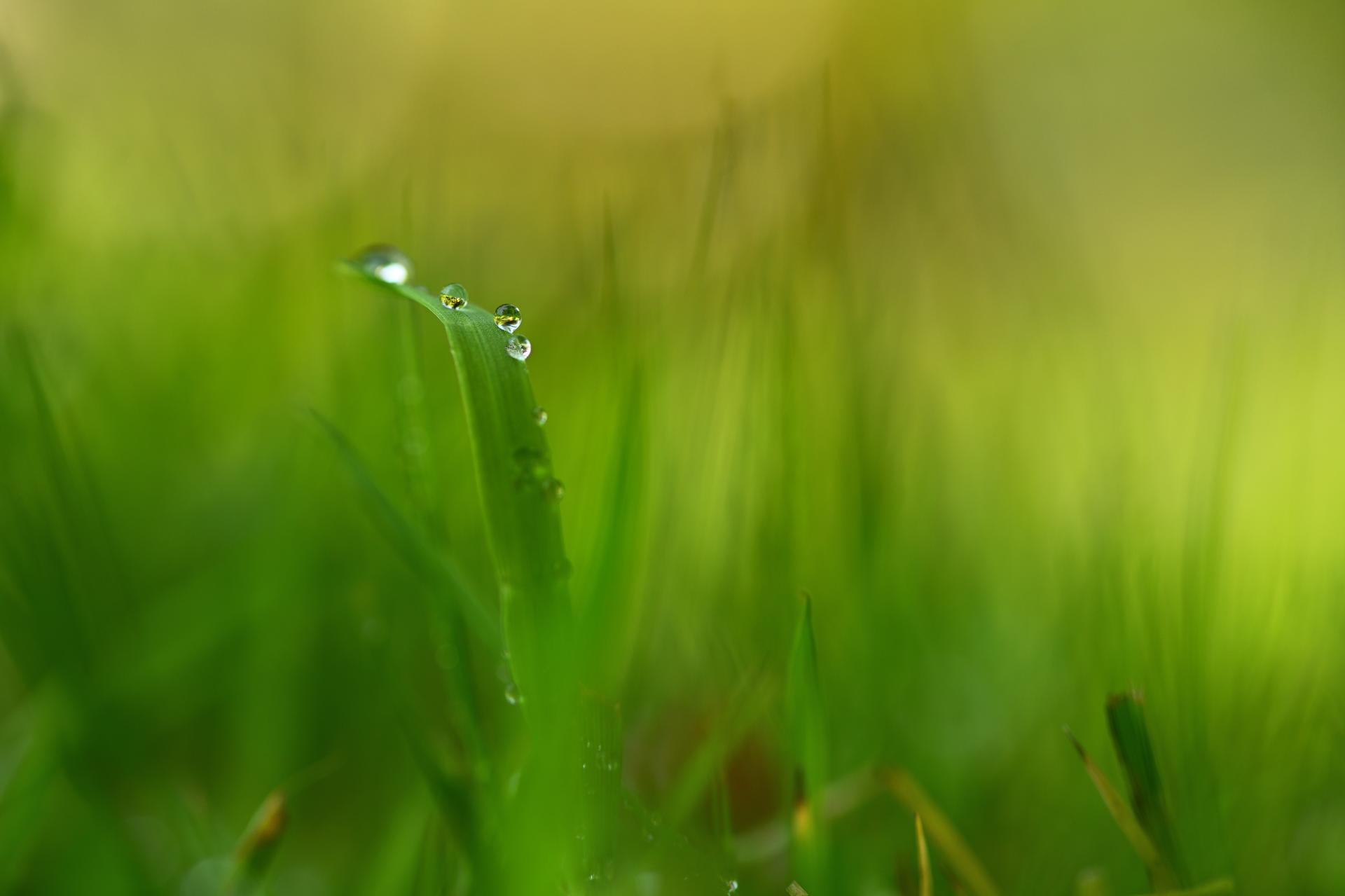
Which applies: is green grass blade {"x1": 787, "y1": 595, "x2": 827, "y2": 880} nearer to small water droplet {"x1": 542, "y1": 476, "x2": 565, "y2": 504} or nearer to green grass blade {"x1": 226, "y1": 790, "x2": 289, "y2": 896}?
small water droplet {"x1": 542, "y1": 476, "x2": 565, "y2": 504}

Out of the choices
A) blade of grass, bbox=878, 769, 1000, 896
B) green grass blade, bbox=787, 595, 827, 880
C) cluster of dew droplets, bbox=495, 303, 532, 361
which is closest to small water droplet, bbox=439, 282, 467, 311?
cluster of dew droplets, bbox=495, 303, 532, 361

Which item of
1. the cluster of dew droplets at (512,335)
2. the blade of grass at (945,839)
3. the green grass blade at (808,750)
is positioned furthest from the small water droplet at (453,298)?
the blade of grass at (945,839)

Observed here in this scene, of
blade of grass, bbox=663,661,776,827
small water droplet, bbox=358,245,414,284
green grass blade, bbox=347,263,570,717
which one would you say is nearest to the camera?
green grass blade, bbox=347,263,570,717

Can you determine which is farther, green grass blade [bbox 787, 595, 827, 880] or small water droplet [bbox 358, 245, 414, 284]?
small water droplet [bbox 358, 245, 414, 284]

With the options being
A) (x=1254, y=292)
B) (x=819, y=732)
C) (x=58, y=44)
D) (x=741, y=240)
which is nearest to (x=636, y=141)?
(x=741, y=240)

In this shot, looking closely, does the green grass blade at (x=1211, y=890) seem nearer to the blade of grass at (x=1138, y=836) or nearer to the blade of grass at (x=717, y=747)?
the blade of grass at (x=1138, y=836)

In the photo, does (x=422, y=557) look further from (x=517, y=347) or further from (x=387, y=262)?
(x=387, y=262)

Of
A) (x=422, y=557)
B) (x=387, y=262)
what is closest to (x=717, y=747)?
(x=422, y=557)
